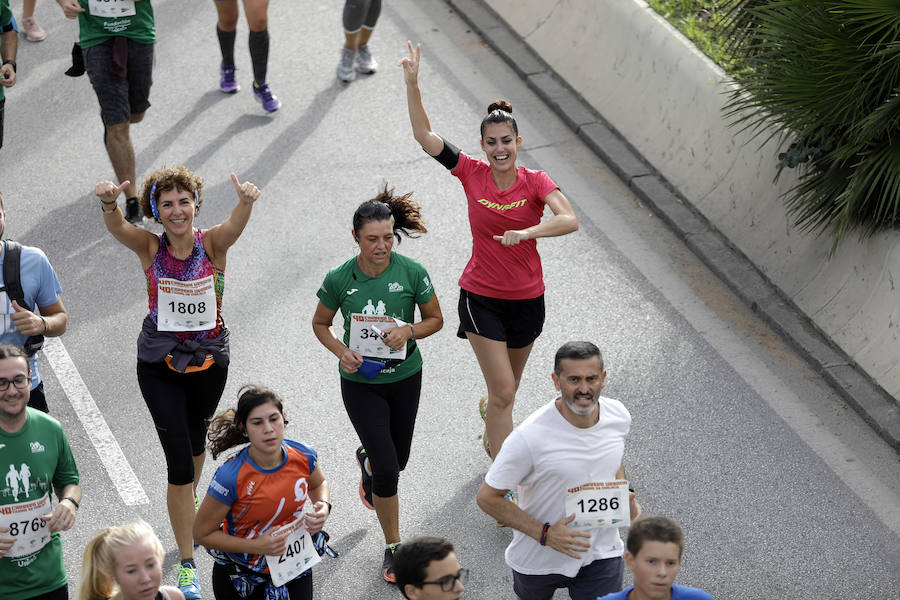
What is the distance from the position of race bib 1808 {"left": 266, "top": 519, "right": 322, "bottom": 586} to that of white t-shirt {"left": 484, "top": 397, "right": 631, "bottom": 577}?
0.88 meters

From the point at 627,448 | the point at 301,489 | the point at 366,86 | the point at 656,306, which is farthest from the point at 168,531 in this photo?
the point at 366,86

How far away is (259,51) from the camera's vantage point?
10852 millimetres

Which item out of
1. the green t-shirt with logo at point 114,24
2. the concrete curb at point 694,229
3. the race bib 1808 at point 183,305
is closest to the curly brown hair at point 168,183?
the race bib 1808 at point 183,305

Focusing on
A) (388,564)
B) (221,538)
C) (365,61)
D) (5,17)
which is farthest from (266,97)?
(221,538)

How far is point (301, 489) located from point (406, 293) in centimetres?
130

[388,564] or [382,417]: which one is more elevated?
[382,417]

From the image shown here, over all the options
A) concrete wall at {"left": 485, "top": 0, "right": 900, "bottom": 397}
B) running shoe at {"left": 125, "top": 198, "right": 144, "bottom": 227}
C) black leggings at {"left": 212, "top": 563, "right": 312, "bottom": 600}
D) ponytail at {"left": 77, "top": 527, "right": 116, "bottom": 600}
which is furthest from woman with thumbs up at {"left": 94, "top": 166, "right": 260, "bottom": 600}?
concrete wall at {"left": 485, "top": 0, "right": 900, "bottom": 397}

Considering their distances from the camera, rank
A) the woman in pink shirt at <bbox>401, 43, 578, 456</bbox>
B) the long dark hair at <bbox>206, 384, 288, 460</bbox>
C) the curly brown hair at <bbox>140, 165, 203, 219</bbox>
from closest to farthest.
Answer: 1. the long dark hair at <bbox>206, 384, 288, 460</bbox>
2. the curly brown hair at <bbox>140, 165, 203, 219</bbox>
3. the woman in pink shirt at <bbox>401, 43, 578, 456</bbox>

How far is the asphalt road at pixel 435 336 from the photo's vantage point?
6832 millimetres

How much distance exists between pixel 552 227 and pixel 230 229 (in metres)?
1.63

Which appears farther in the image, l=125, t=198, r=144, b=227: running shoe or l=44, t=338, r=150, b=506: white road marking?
l=125, t=198, r=144, b=227: running shoe

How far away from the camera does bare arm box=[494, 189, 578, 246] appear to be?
6164 millimetres

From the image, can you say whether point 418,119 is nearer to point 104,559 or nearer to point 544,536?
point 544,536

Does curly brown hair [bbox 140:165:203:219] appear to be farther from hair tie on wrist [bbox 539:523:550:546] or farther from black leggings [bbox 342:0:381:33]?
black leggings [bbox 342:0:381:33]
